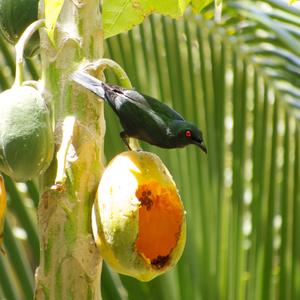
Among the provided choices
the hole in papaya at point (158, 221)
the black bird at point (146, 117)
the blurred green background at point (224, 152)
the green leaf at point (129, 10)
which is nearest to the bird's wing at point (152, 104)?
the black bird at point (146, 117)

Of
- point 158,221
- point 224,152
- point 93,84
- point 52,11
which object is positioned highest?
point 52,11

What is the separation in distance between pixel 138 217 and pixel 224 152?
1.40 m

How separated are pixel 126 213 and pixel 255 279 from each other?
1331 mm

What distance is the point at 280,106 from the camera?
2.79 metres

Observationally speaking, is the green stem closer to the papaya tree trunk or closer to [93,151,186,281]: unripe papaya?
the papaya tree trunk

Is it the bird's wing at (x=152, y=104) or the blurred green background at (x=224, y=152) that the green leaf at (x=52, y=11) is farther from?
the blurred green background at (x=224, y=152)

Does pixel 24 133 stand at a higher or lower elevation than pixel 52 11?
lower

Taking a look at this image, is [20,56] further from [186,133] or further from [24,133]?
[186,133]

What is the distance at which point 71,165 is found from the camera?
4.30 feet

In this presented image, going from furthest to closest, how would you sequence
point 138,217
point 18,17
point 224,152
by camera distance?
point 224,152
point 18,17
point 138,217

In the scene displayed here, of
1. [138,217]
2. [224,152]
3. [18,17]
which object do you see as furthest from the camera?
[224,152]

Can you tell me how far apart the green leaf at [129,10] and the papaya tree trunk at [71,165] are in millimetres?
127

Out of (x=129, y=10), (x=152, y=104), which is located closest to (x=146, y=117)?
(x=152, y=104)

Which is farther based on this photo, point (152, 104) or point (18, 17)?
point (18, 17)
